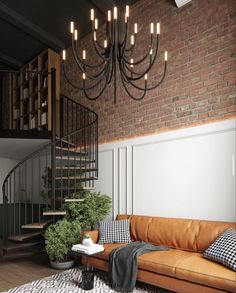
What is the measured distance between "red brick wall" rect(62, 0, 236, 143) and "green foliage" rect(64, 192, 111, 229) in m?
1.32

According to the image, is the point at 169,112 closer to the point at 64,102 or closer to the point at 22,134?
the point at 22,134

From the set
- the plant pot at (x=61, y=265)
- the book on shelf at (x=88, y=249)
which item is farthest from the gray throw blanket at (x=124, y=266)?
the plant pot at (x=61, y=265)

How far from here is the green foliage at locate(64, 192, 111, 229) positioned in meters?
4.89

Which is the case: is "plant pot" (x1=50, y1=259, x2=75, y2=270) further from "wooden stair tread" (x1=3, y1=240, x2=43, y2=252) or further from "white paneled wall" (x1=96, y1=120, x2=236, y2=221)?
"white paneled wall" (x1=96, y1=120, x2=236, y2=221)

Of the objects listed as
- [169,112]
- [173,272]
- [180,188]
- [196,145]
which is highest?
[169,112]

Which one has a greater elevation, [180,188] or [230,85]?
[230,85]

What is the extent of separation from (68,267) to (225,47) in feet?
13.4

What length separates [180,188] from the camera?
4.48 metres

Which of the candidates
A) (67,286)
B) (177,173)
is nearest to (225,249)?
(177,173)

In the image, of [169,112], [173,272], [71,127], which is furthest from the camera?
[71,127]

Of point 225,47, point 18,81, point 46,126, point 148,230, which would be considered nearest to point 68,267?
point 148,230

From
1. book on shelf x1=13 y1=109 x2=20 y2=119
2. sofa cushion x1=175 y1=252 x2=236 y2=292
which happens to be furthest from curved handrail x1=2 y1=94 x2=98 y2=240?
sofa cushion x1=175 y1=252 x2=236 y2=292

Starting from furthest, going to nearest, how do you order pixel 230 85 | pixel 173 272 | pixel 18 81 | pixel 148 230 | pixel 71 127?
pixel 18 81 → pixel 71 127 → pixel 148 230 → pixel 230 85 → pixel 173 272

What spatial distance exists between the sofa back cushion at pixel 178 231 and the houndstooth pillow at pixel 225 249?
238 mm
